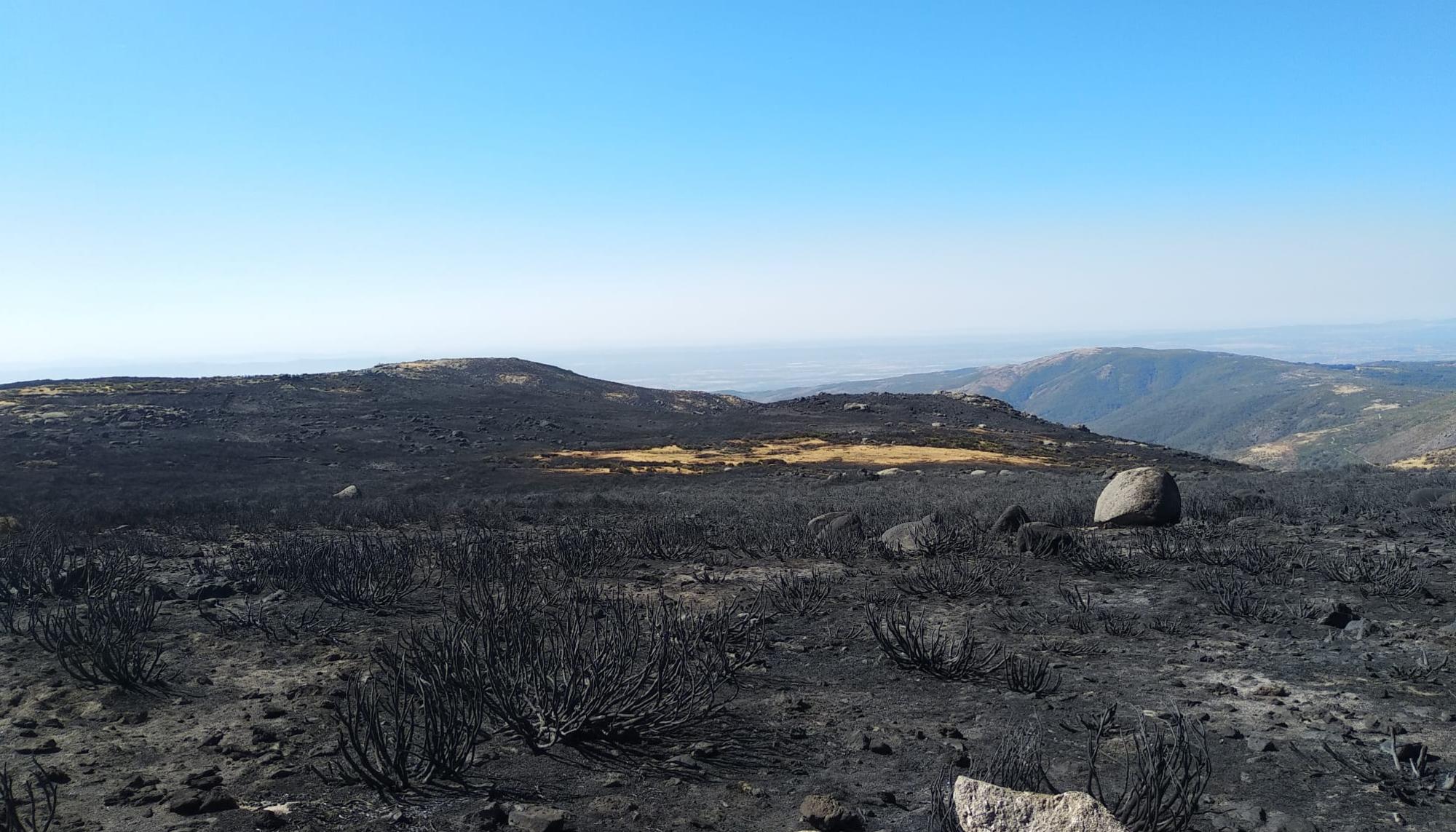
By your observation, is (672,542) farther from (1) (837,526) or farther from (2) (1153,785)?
(2) (1153,785)

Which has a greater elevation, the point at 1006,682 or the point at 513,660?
the point at 513,660

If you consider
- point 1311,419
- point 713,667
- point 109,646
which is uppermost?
point 109,646

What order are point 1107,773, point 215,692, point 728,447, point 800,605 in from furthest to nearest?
point 728,447, point 800,605, point 215,692, point 1107,773

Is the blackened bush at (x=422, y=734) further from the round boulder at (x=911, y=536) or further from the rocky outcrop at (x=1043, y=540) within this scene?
the rocky outcrop at (x=1043, y=540)

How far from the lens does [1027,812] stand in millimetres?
2643

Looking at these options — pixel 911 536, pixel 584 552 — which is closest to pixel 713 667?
pixel 584 552

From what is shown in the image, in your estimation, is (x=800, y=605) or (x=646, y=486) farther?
(x=646, y=486)

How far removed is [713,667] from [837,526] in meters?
6.96

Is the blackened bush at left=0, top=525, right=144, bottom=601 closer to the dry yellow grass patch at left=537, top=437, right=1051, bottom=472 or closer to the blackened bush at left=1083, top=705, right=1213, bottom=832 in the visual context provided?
the blackened bush at left=1083, top=705, right=1213, bottom=832

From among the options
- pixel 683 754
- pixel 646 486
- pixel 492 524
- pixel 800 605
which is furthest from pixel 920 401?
pixel 683 754

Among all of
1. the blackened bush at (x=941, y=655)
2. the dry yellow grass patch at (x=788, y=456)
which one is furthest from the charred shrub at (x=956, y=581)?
the dry yellow grass patch at (x=788, y=456)

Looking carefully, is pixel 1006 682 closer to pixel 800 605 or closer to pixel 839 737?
pixel 839 737

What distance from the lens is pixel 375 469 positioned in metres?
26.1

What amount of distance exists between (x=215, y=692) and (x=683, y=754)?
3.27m
